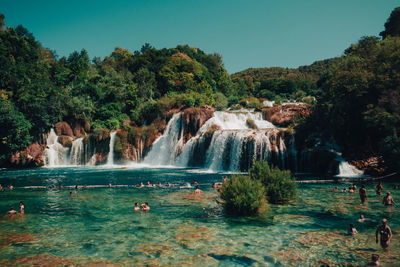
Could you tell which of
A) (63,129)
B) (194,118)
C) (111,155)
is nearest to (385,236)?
(194,118)

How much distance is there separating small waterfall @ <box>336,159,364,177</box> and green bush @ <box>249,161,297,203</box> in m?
12.7

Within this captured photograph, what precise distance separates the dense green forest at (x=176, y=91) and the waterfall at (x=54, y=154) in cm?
236

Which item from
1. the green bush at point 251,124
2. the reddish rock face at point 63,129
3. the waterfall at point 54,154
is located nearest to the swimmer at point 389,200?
the green bush at point 251,124

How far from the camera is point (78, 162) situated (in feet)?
148

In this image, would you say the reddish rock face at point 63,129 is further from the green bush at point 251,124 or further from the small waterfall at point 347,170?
the small waterfall at point 347,170

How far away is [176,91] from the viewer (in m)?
63.8

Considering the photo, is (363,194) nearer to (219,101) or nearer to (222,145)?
(222,145)

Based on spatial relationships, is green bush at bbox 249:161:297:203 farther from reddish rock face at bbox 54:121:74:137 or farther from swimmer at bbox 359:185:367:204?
reddish rock face at bbox 54:121:74:137

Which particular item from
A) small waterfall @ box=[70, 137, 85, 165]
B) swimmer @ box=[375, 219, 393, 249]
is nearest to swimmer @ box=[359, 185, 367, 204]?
swimmer @ box=[375, 219, 393, 249]

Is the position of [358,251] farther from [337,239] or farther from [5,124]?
[5,124]

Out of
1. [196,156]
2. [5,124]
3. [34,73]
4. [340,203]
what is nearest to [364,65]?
[340,203]

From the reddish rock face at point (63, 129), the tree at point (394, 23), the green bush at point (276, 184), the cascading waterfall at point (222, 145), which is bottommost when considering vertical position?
the green bush at point (276, 184)

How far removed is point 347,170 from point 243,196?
687 inches

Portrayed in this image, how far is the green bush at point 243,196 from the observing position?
44.9 ft
